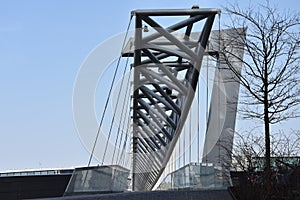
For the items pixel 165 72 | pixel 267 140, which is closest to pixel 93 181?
pixel 267 140

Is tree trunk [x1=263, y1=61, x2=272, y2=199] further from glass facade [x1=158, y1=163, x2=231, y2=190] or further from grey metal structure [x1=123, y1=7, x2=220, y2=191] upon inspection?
grey metal structure [x1=123, y1=7, x2=220, y2=191]

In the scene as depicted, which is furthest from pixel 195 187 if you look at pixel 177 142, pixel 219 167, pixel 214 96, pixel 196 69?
pixel 177 142

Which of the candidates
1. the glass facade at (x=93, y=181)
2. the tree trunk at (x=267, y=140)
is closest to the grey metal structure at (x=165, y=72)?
the glass facade at (x=93, y=181)

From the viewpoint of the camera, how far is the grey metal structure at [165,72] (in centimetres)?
2028

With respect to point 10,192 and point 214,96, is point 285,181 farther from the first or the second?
point 10,192

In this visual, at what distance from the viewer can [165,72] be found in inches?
971

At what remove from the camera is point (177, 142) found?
112 ft

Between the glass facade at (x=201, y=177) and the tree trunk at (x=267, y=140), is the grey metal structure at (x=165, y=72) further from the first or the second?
the tree trunk at (x=267, y=140)

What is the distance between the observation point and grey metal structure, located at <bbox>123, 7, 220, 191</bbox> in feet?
66.5

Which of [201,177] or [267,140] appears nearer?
[267,140]

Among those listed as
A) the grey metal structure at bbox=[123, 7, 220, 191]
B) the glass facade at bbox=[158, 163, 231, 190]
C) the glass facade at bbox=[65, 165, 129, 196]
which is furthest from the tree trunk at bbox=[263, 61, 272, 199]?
the grey metal structure at bbox=[123, 7, 220, 191]

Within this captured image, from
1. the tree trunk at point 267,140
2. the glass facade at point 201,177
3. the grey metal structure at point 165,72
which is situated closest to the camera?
the tree trunk at point 267,140

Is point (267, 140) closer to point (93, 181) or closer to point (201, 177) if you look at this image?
point (201, 177)

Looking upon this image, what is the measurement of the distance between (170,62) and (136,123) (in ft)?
39.5
